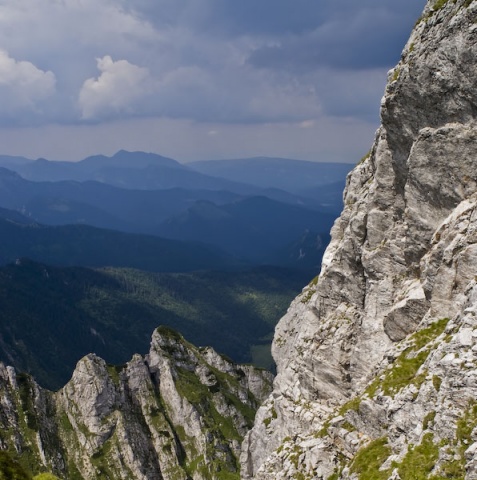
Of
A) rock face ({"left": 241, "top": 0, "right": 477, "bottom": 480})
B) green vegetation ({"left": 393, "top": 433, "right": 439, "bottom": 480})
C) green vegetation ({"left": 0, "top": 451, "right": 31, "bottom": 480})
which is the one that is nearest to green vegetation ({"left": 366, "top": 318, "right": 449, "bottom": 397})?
rock face ({"left": 241, "top": 0, "right": 477, "bottom": 480})

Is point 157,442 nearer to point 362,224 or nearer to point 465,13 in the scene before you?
point 362,224

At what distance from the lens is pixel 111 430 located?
186 m

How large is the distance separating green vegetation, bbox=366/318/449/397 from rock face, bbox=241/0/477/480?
0.15 m

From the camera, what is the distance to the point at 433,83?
4794cm

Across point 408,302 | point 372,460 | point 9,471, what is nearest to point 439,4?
point 408,302

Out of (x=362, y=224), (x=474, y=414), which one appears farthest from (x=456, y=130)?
(x=474, y=414)

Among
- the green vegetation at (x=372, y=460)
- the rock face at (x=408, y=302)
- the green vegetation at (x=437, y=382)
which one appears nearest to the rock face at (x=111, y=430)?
the rock face at (x=408, y=302)

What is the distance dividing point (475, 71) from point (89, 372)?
186 m

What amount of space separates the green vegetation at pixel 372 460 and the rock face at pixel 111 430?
147m

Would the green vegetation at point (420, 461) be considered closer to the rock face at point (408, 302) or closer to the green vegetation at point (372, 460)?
the rock face at point (408, 302)

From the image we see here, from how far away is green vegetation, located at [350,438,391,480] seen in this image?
37812 mm

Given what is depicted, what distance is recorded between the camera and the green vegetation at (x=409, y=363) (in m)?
43.1

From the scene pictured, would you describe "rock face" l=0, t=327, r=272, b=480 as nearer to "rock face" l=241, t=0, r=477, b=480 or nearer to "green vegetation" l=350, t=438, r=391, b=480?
"rock face" l=241, t=0, r=477, b=480

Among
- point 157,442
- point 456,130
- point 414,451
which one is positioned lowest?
point 157,442
